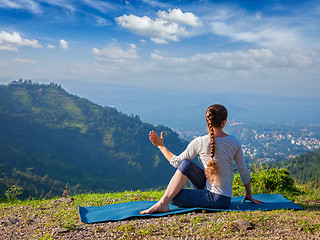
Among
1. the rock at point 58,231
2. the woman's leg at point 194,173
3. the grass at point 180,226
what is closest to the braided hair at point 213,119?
the woman's leg at point 194,173

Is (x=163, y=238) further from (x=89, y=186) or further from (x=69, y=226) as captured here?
(x=89, y=186)

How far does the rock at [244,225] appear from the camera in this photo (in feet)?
13.6

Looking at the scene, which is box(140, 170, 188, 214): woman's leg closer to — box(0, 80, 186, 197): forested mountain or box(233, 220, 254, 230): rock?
box(233, 220, 254, 230): rock

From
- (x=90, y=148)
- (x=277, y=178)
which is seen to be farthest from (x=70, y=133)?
(x=277, y=178)

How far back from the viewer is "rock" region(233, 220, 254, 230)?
4.16m

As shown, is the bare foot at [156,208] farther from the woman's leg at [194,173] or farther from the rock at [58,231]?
the rock at [58,231]

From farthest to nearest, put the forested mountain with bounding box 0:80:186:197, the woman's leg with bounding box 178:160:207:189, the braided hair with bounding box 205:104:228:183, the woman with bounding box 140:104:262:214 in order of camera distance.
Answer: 1. the forested mountain with bounding box 0:80:186:197
2. the woman's leg with bounding box 178:160:207:189
3. the woman with bounding box 140:104:262:214
4. the braided hair with bounding box 205:104:228:183

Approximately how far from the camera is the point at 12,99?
147875 mm

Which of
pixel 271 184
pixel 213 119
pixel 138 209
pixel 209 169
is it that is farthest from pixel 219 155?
pixel 271 184

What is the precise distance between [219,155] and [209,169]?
296 millimetres

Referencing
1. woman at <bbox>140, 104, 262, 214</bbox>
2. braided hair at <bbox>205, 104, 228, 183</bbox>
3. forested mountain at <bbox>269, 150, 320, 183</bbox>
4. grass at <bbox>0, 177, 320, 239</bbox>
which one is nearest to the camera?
grass at <bbox>0, 177, 320, 239</bbox>

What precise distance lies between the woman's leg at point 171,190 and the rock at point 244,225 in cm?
109

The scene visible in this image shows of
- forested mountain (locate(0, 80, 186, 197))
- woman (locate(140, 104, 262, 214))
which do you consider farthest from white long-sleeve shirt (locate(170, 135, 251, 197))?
forested mountain (locate(0, 80, 186, 197))

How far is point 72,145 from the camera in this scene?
122 m
